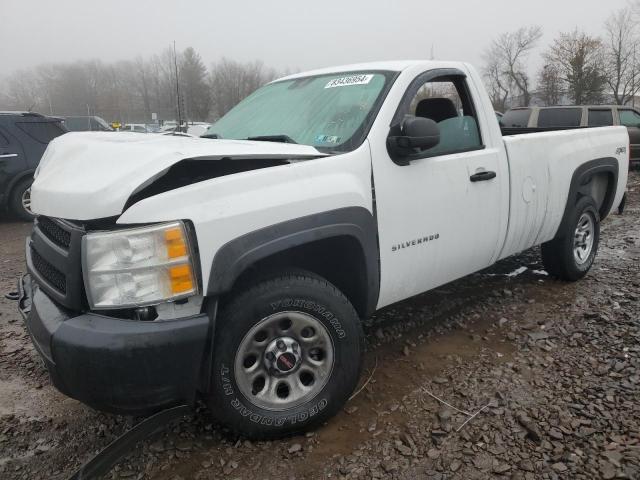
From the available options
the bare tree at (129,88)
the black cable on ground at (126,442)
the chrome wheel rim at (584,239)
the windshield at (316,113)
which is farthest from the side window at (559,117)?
the bare tree at (129,88)

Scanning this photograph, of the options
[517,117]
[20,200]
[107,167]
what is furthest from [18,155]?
[517,117]

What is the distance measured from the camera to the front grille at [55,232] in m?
2.32

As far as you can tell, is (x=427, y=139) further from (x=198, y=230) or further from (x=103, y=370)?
(x=103, y=370)

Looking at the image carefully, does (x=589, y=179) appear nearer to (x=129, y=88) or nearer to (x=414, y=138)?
(x=414, y=138)

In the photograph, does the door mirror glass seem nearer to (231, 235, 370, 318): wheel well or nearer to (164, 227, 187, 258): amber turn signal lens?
(231, 235, 370, 318): wheel well

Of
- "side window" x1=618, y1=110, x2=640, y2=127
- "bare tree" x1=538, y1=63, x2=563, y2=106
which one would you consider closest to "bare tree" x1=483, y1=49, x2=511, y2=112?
"bare tree" x1=538, y1=63, x2=563, y2=106

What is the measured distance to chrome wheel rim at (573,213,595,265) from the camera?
4.77 m

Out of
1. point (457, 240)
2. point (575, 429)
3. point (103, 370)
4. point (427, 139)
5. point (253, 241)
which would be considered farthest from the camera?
point (457, 240)

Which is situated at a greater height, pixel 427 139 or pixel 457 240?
pixel 427 139

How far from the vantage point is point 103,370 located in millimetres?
2062

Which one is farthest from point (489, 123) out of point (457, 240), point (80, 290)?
point (80, 290)

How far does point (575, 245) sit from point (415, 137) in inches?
112

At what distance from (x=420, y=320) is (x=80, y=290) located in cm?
264

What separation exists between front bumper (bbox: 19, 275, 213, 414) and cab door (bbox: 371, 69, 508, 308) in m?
1.18
